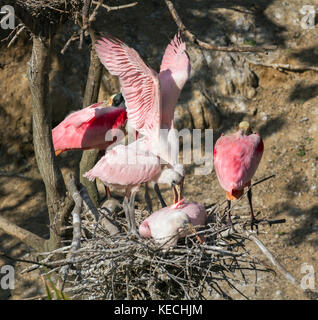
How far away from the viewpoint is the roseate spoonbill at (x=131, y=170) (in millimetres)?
4984

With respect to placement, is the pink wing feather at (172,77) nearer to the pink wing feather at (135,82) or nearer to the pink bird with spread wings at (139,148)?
the pink bird with spread wings at (139,148)

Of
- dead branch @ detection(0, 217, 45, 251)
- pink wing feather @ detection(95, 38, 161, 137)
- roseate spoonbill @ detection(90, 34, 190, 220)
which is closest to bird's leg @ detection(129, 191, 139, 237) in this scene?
roseate spoonbill @ detection(90, 34, 190, 220)

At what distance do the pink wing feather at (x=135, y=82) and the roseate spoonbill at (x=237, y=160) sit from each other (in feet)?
2.54

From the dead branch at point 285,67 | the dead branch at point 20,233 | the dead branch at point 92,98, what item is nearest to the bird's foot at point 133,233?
the dead branch at point 20,233

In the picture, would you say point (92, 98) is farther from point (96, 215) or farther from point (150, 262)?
Result: point (150, 262)

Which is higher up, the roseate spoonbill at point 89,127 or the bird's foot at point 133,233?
the roseate spoonbill at point 89,127

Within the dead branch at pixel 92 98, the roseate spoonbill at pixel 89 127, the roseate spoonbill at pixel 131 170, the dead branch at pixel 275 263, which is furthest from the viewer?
the dead branch at pixel 92 98

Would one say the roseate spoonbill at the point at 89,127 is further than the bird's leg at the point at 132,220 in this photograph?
Yes

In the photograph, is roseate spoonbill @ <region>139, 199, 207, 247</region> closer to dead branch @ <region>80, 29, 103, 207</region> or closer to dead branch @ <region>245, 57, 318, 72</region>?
dead branch @ <region>80, 29, 103, 207</region>

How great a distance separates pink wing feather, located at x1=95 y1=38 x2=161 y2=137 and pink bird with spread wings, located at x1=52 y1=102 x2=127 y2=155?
1066 millimetres

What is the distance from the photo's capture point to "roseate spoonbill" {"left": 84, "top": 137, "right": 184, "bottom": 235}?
16.4 feet

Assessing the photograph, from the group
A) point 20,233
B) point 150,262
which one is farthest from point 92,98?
point 150,262

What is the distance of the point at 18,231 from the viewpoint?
553 centimetres

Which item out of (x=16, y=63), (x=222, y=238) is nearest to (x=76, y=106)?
(x=16, y=63)
